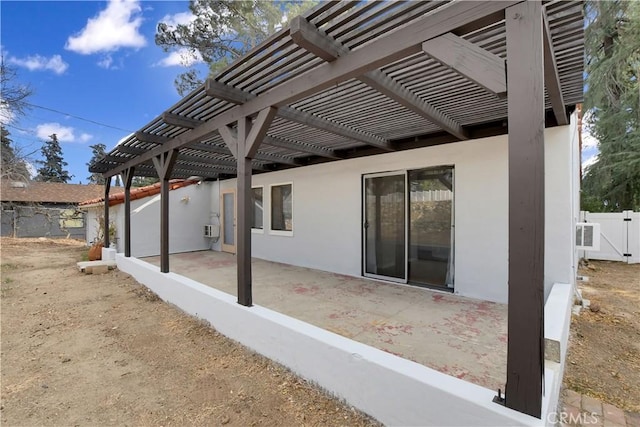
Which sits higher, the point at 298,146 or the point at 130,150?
the point at 130,150

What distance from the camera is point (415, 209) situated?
4.85m

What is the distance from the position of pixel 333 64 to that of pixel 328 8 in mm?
469

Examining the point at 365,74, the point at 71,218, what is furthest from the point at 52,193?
the point at 365,74

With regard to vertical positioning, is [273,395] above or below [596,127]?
below

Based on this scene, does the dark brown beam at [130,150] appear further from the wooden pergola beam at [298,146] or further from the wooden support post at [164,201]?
the wooden pergola beam at [298,146]

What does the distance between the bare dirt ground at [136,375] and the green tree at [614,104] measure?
12.0m

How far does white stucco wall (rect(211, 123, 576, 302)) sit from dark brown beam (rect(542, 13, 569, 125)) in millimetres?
535

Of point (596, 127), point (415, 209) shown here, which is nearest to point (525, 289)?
point (415, 209)

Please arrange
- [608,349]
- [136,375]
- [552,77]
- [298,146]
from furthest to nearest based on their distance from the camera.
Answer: [298,146] → [608,349] → [136,375] → [552,77]

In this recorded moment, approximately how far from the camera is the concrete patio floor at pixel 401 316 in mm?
2635

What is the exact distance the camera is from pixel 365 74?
240 cm

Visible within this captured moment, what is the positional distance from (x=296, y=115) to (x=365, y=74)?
1.29 meters

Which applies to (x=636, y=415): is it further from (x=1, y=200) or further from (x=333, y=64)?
(x=1, y=200)

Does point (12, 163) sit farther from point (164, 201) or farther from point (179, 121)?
point (179, 121)
